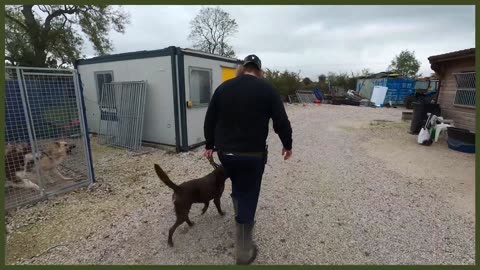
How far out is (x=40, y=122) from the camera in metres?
3.59

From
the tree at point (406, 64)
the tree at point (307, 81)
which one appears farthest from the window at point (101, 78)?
the tree at point (406, 64)

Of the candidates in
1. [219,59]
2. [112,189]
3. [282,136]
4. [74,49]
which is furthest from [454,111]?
[74,49]

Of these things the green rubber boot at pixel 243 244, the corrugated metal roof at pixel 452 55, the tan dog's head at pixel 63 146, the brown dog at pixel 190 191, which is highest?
the corrugated metal roof at pixel 452 55

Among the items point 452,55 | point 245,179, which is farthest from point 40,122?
point 452,55

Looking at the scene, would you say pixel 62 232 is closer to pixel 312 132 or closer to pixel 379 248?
pixel 379 248

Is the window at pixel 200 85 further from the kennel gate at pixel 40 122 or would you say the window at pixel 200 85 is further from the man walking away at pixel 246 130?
the man walking away at pixel 246 130

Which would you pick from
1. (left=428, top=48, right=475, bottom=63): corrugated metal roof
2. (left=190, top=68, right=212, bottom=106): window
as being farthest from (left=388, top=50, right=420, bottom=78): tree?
(left=190, top=68, right=212, bottom=106): window

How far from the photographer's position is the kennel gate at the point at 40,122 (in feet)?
10.6

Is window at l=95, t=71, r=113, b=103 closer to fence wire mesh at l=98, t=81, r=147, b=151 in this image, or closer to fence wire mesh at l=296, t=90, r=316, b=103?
fence wire mesh at l=98, t=81, r=147, b=151

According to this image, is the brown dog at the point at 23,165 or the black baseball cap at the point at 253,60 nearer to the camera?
the black baseball cap at the point at 253,60

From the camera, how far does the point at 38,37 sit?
1539cm

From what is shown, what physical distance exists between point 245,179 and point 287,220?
3.71 ft

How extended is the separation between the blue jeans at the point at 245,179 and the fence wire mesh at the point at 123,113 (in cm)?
458

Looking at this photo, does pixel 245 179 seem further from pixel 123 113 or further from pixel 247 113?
pixel 123 113
